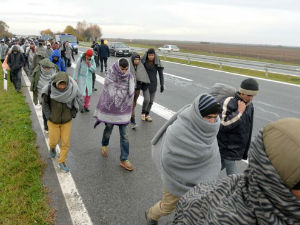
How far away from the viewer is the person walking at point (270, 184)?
3.28ft

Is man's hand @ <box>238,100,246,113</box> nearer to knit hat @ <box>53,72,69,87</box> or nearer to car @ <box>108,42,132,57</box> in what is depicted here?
knit hat @ <box>53,72,69,87</box>

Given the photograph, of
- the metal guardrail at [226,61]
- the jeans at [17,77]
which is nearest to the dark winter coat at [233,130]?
the jeans at [17,77]

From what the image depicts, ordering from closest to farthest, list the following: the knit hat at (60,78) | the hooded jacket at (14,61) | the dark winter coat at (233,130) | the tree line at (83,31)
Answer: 1. the dark winter coat at (233,130)
2. the knit hat at (60,78)
3. the hooded jacket at (14,61)
4. the tree line at (83,31)

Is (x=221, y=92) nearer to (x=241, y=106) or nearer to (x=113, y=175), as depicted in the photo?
(x=241, y=106)

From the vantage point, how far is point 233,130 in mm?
3383

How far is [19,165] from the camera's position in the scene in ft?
15.4

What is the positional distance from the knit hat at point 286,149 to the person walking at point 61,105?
374cm

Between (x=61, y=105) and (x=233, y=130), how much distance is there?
273cm

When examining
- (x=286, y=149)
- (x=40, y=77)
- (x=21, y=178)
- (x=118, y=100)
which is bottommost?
(x=21, y=178)

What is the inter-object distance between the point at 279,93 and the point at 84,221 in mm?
11169

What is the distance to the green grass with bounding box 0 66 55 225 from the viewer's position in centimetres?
343

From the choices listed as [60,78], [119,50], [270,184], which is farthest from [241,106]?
[119,50]

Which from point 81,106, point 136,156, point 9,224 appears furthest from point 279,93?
point 9,224

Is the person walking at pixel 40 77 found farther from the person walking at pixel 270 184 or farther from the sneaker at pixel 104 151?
the person walking at pixel 270 184
